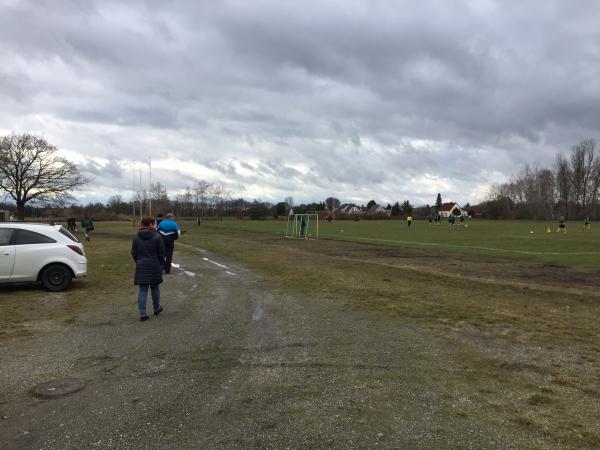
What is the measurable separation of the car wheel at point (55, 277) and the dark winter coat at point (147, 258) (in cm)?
360

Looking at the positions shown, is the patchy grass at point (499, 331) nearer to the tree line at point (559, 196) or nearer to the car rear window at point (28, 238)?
the car rear window at point (28, 238)

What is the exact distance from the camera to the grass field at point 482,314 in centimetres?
421

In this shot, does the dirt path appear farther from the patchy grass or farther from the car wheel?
the car wheel

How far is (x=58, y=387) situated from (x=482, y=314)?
674 centimetres

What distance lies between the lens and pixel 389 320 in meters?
7.78

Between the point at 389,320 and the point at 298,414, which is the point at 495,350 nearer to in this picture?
the point at 389,320

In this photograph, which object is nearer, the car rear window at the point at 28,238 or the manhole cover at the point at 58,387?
the manhole cover at the point at 58,387

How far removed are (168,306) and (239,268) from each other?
668 centimetres

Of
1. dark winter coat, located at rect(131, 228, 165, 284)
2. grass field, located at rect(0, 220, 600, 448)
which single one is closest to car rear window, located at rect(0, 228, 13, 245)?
grass field, located at rect(0, 220, 600, 448)

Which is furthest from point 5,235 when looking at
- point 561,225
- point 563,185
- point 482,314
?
point 563,185

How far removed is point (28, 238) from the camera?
10.2 meters

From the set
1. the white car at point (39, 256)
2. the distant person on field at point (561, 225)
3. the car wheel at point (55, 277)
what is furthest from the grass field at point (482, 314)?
the distant person on field at point (561, 225)

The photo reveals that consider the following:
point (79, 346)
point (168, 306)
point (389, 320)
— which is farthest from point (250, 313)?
point (79, 346)

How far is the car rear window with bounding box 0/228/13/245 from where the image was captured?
32.5 feet
